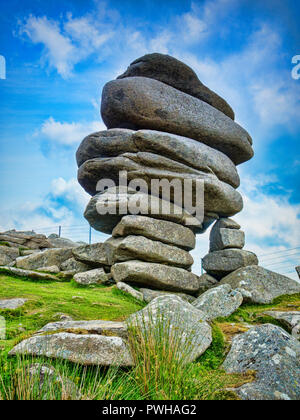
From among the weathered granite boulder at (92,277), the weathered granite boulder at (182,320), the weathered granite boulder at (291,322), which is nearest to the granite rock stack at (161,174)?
the weathered granite boulder at (92,277)

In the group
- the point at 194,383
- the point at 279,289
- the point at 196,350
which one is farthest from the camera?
the point at 279,289

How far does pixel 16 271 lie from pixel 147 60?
11728 mm

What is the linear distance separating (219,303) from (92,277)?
5.08 meters

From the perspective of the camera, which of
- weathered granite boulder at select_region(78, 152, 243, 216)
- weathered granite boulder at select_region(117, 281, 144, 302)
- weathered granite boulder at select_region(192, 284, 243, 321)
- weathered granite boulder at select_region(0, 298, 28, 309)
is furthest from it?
weathered granite boulder at select_region(78, 152, 243, 216)

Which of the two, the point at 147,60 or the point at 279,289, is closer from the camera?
the point at 279,289

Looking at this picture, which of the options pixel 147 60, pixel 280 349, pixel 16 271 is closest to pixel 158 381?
pixel 280 349

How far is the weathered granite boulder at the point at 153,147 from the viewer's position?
1469 cm

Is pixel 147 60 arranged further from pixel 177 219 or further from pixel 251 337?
pixel 251 337

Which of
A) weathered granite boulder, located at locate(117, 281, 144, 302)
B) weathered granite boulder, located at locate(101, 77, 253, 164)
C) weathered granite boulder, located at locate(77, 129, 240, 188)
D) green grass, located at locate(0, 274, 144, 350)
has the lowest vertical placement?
green grass, located at locate(0, 274, 144, 350)

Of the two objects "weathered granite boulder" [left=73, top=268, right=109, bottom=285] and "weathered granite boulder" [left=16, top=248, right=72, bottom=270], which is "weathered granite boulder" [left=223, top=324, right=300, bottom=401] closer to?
"weathered granite boulder" [left=73, top=268, right=109, bottom=285]

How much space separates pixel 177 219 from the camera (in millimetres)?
14930

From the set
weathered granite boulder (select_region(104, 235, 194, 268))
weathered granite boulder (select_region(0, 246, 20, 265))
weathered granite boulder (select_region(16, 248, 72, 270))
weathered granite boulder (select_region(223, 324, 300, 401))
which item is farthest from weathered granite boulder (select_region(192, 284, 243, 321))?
weathered granite boulder (select_region(0, 246, 20, 265))

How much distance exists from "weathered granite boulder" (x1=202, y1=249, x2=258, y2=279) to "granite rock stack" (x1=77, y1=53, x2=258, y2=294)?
4 centimetres

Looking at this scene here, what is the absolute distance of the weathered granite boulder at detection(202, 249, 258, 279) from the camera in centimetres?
1485
